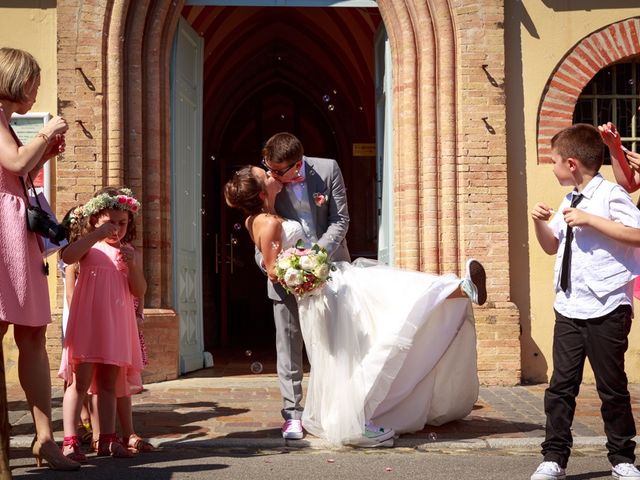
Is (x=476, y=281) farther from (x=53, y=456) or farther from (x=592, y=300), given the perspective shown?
(x=53, y=456)

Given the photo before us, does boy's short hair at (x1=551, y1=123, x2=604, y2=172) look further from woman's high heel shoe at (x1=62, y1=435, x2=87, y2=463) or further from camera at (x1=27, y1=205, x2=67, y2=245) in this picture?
woman's high heel shoe at (x1=62, y1=435, x2=87, y2=463)

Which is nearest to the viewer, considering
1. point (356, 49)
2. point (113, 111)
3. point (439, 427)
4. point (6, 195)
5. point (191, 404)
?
point (6, 195)

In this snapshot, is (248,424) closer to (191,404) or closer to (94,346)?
(191,404)

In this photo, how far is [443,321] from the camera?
273 inches

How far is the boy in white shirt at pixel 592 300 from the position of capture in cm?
517

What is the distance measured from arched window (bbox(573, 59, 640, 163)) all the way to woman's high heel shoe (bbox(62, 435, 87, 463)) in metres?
6.76

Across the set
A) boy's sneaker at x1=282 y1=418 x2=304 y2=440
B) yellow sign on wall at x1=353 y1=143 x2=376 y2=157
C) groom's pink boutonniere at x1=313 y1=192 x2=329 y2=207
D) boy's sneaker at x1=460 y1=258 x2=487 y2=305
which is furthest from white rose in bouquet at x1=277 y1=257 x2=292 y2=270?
yellow sign on wall at x1=353 y1=143 x2=376 y2=157

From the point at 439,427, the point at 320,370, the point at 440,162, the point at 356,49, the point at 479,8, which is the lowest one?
the point at 439,427

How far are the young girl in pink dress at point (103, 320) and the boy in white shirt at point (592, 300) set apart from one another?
2434 millimetres

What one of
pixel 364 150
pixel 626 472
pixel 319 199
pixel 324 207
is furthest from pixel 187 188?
pixel 626 472

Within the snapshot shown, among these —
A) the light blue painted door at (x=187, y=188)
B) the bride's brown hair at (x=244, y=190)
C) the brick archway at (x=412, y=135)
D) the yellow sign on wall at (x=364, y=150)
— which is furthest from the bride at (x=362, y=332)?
the yellow sign on wall at (x=364, y=150)

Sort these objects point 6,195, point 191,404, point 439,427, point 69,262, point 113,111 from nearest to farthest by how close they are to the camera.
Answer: point 6,195, point 69,262, point 439,427, point 191,404, point 113,111

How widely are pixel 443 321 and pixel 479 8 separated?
14.5ft

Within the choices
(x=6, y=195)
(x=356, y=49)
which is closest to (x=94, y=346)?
(x=6, y=195)
